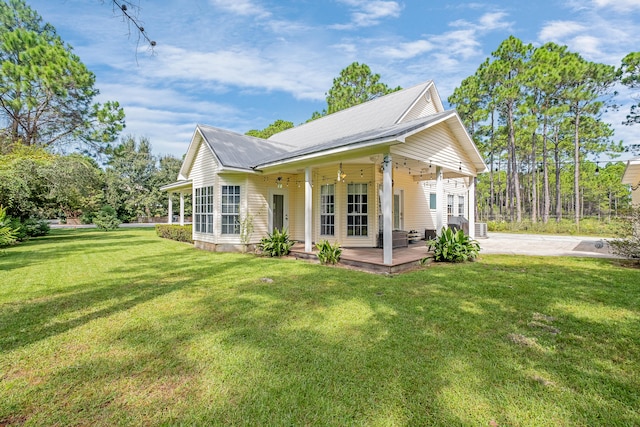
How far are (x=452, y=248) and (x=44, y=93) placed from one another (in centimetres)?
2866

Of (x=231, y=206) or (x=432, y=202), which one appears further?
(x=432, y=202)

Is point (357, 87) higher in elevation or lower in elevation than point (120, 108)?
higher

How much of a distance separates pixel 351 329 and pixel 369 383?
1.15 meters

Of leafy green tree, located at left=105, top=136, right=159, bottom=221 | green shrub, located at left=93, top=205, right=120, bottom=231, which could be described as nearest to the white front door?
green shrub, located at left=93, top=205, right=120, bottom=231

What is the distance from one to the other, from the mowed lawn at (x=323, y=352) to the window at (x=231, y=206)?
484 centimetres

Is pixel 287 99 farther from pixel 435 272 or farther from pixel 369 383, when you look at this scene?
pixel 369 383

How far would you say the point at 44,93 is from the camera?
2067 centimetres

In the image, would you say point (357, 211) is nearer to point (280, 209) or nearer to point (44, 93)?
point (280, 209)

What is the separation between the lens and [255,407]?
86.0 inches

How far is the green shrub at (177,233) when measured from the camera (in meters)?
14.2

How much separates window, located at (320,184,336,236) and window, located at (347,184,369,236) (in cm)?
61

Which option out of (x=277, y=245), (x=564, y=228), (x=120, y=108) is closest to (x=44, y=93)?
(x=120, y=108)

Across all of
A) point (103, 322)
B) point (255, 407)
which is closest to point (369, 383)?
point (255, 407)

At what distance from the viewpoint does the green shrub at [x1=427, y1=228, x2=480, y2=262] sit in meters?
7.89
